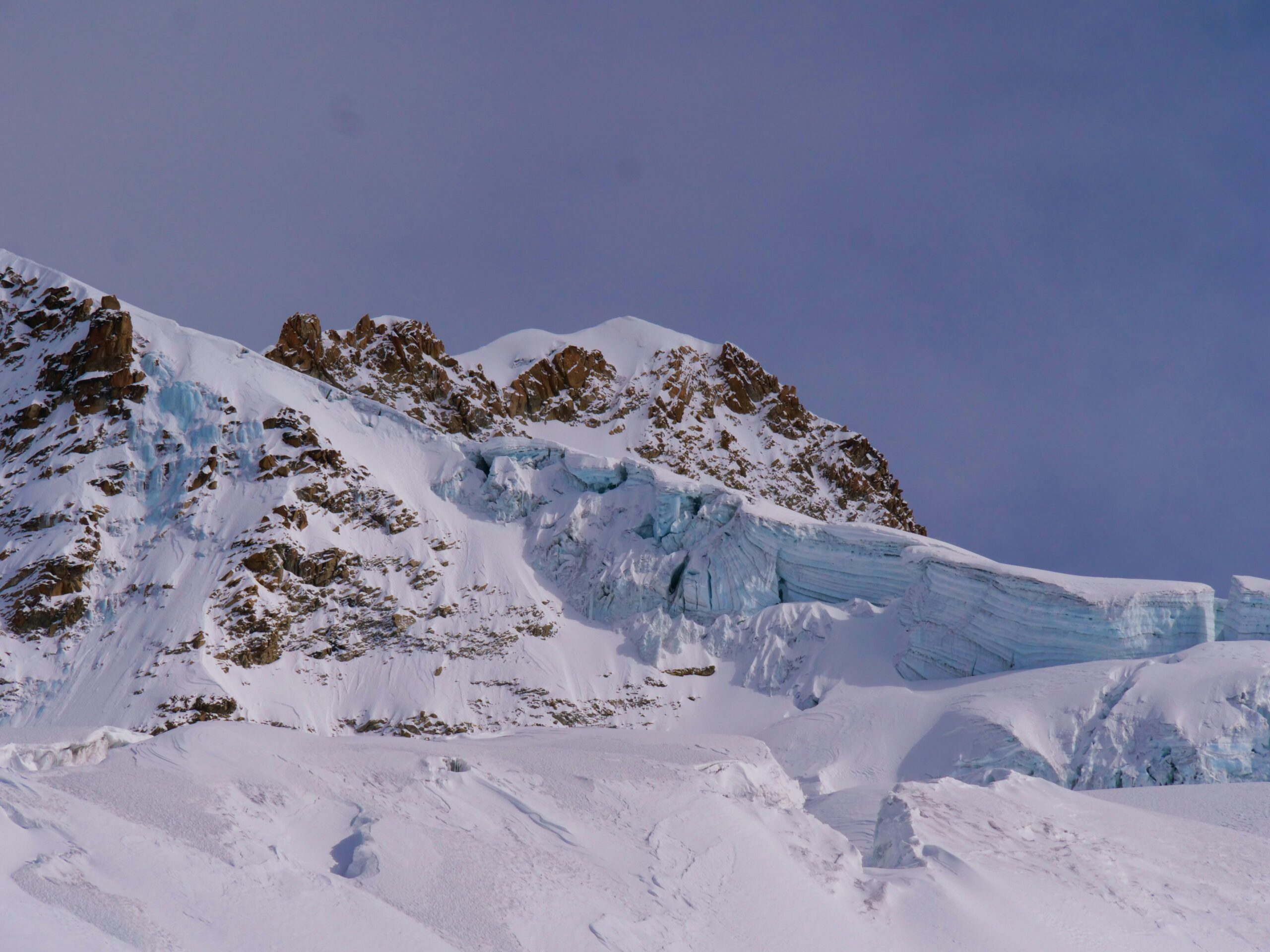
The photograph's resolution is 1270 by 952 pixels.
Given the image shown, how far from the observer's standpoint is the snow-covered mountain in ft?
47.6

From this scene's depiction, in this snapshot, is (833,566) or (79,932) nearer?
(79,932)

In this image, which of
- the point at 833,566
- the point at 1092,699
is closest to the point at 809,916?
the point at 1092,699

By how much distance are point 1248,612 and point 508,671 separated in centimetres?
2691

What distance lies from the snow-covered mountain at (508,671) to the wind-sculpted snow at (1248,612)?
0.34ft

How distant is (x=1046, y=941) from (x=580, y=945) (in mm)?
6840

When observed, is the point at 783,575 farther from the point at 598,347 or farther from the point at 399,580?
the point at 598,347

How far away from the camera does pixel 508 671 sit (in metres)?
45.7

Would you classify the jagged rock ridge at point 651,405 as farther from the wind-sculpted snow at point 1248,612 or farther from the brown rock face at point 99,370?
the wind-sculpted snow at point 1248,612

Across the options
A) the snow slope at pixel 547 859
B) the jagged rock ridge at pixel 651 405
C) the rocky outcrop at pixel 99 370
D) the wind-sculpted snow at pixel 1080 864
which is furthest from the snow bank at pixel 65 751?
the jagged rock ridge at pixel 651 405

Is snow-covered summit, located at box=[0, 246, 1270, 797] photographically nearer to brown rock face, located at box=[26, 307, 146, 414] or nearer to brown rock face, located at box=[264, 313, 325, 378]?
brown rock face, located at box=[26, 307, 146, 414]

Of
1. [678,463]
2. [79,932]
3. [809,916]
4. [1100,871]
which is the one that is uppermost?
[678,463]

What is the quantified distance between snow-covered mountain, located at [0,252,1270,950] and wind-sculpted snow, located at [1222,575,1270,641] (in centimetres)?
10

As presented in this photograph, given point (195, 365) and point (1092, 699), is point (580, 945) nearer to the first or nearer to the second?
point (1092, 699)

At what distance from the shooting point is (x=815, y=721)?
39125 millimetres
